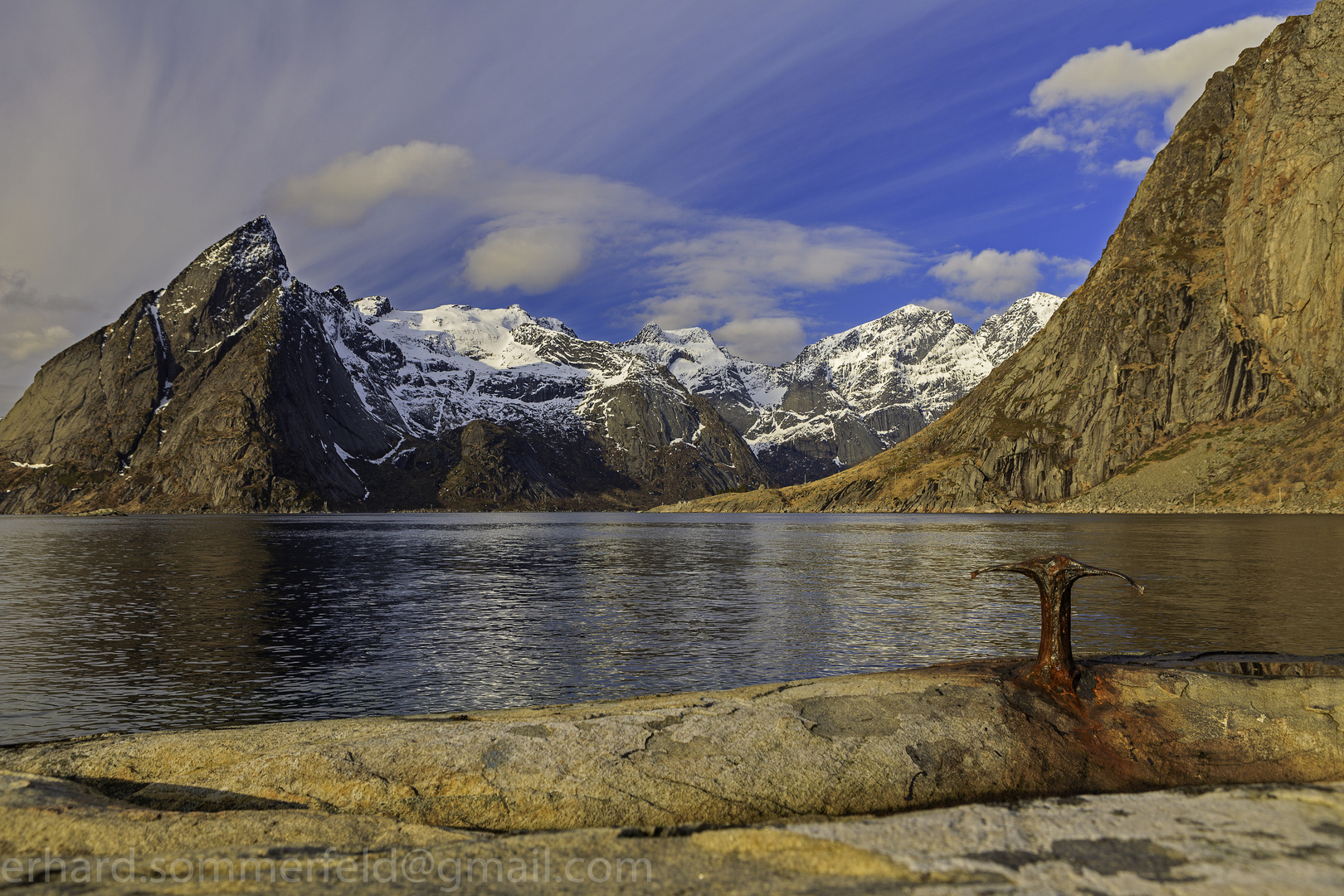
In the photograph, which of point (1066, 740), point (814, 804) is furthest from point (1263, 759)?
point (814, 804)

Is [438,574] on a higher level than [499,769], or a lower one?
lower

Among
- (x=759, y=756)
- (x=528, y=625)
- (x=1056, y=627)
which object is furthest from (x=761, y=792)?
(x=528, y=625)

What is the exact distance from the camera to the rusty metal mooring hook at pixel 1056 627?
976cm

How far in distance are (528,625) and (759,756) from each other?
2970 centimetres

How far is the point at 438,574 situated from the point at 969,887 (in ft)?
206

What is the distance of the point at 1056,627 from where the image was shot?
32.1ft

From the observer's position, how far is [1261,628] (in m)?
30.7

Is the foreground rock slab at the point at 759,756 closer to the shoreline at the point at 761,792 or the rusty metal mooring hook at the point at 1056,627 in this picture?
the shoreline at the point at 761,792

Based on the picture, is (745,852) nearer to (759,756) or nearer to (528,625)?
(759,756)

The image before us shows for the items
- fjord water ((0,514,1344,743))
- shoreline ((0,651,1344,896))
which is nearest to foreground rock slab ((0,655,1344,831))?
shoreline ((0,651,1344,896))

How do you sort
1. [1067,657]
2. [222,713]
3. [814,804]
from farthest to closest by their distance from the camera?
1. [222,713]
2. [1067,657]
3. [814,804]

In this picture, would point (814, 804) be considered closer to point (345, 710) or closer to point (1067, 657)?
point (1067, 657)

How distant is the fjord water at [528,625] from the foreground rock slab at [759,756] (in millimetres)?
12447

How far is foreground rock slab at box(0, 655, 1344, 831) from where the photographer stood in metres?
8.11
